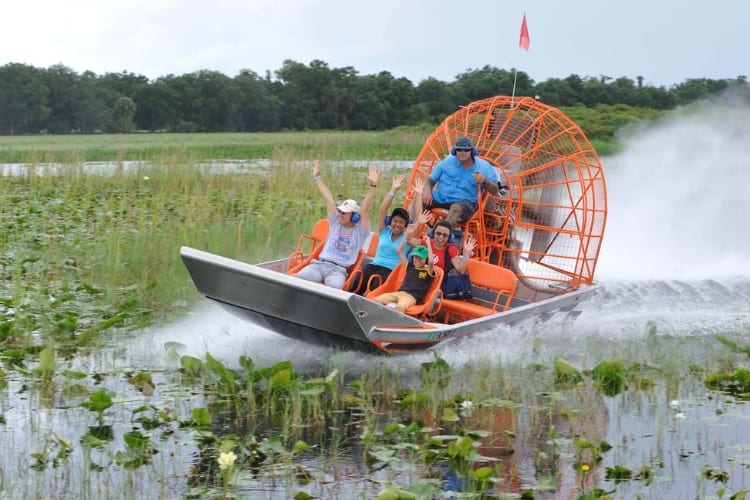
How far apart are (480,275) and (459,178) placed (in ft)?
4.01

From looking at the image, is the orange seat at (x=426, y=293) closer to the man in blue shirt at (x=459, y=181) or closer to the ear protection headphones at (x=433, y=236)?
the ear protection headphones at (x=433, y=236)

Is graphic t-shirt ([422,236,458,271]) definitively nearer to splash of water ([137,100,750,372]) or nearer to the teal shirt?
the teal shirt

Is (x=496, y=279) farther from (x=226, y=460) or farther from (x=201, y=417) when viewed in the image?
(x=226, y=460)

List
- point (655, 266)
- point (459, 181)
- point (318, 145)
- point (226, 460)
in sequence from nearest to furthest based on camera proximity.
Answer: point (226, 460) < point (459, 181) < point (655, 266) < point (318, 145)

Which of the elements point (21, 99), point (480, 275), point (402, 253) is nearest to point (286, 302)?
point (402, 253)

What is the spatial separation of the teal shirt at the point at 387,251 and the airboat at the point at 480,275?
8.0 inches

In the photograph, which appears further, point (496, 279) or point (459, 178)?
point (459, 178)

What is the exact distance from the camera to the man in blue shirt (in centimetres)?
Result: 1139

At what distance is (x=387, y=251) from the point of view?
415 inches

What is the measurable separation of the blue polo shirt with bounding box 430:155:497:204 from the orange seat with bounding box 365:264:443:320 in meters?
1.53

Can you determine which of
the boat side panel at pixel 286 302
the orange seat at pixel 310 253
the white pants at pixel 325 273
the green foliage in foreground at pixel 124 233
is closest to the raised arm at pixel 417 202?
the orange seat at pixel 310 253

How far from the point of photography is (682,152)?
19.5m

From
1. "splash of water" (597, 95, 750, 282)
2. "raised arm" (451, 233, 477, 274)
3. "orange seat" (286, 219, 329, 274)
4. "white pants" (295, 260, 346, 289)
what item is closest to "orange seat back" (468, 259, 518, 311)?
"raised arm" (451, 233, 477, 274)

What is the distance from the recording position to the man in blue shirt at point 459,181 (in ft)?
37.4
